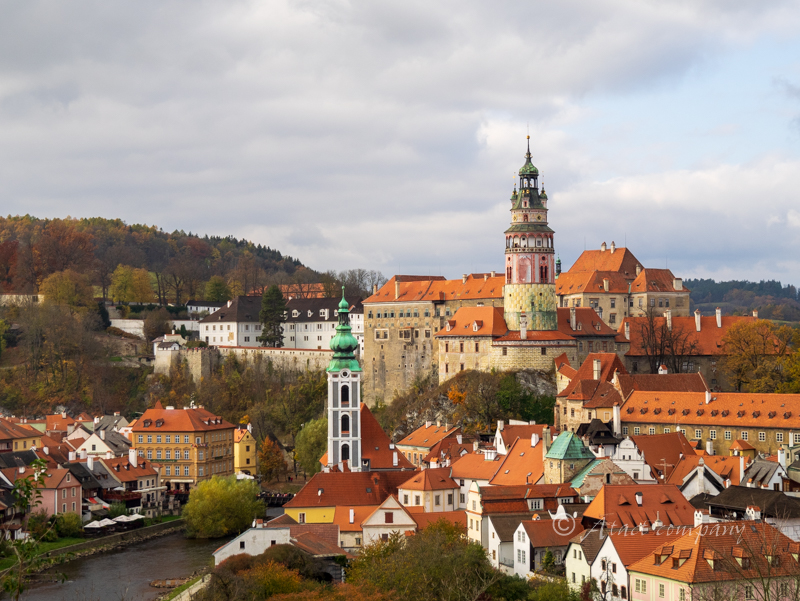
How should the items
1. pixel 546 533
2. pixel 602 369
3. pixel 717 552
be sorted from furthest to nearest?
pixel 602 369
pixel 546 533
pixel 717 552

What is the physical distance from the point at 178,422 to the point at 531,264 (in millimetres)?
22910

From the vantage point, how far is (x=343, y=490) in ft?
154

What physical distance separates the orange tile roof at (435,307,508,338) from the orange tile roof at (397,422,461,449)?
269 inches

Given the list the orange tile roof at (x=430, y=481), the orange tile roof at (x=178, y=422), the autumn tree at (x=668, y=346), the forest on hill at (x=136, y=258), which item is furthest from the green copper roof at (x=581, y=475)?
the forest on hill at (x=136, y=258)

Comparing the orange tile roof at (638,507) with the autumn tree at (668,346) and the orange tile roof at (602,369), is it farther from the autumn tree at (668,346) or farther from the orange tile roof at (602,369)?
the autumn tree at (668,346)

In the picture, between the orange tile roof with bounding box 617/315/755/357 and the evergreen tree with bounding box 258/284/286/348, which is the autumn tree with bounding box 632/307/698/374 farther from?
the evergreen tree with bounding box 258/284/286/348

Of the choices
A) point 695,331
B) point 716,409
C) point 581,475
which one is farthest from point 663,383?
point 581,475

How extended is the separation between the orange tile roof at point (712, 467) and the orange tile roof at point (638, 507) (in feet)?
18.1

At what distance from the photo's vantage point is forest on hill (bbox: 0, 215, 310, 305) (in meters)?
104

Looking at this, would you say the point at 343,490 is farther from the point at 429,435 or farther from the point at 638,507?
the point at 429,435

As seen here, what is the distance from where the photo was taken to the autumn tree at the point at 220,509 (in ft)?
178

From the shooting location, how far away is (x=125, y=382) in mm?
89312

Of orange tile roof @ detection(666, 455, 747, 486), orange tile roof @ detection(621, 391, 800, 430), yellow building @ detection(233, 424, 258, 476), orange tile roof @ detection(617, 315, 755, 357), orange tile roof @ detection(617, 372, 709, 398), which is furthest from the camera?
yellow building @ detection(233, 424, 258, 476)

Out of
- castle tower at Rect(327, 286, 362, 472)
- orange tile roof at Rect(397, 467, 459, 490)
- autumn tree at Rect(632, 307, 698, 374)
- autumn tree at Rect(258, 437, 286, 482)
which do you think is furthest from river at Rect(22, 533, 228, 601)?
autumn tree at Rect(632, 307, 698, 374)
